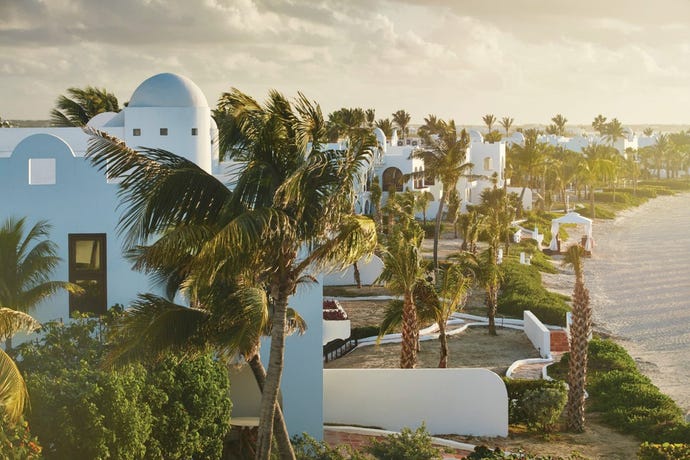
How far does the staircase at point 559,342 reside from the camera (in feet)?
103

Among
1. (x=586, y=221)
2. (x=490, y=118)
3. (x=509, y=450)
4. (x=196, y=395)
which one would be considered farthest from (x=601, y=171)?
(x=196, y=395)

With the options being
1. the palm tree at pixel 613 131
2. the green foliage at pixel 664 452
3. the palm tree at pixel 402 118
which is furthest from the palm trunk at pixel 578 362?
the palm tree at pixel 613 131

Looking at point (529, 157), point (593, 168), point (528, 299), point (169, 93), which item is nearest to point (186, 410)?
point (169, 93)

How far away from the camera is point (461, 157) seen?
44.9 meters

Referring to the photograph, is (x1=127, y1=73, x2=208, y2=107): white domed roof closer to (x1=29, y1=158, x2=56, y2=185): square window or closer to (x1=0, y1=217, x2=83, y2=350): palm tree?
(x1=29, y1=158, x2=56, y2=185): square window

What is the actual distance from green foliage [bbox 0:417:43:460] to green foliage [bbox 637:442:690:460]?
10861 millimetres

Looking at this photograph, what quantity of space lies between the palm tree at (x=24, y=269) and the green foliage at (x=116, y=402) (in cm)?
92

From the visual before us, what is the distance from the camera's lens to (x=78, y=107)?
41.2 metres

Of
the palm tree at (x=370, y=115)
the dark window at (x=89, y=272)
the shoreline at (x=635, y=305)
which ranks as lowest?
the shoreline at (x=635, y=305)

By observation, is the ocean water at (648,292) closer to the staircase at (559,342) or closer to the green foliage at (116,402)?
the staircase at (559,342)

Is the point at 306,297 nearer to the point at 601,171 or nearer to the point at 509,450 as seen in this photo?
the point at 509,450

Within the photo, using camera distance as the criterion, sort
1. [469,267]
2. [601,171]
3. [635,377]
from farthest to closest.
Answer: [601,171] < [469,267] < [635,377]

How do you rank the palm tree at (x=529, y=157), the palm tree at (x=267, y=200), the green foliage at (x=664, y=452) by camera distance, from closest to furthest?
the palm tree at (x=267, y=200) < the green foliage at (x=664, y=452) < the palm tree at (x=529, y=157)

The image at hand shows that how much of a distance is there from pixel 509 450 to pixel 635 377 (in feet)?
25.0
